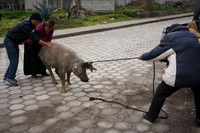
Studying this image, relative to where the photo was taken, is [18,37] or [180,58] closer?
[180,58]

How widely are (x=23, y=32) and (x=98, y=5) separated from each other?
731 inches

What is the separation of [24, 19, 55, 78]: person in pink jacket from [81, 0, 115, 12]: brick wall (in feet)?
59.3

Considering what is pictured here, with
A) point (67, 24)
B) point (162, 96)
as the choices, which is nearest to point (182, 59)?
point (162, 96)

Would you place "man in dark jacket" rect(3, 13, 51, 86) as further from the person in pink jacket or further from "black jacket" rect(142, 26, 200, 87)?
"black jacket" rect(142, 26, 200, 87)

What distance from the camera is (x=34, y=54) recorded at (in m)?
5.71

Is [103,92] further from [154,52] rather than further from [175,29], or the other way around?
[175,29]

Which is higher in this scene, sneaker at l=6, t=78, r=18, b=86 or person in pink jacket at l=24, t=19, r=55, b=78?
person in pink jacket at l=24, t=19, r=55, b=78

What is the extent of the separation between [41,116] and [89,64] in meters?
1.46

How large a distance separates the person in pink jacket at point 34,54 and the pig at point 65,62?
0.43m

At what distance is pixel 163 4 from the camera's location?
91.7ft

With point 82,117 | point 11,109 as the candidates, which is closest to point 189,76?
point 82,117

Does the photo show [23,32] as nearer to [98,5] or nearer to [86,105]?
[86,105]

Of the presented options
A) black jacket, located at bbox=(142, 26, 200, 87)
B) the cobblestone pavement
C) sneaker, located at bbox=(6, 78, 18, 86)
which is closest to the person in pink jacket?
the cobblestone pavement

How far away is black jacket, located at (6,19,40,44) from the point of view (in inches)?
194
